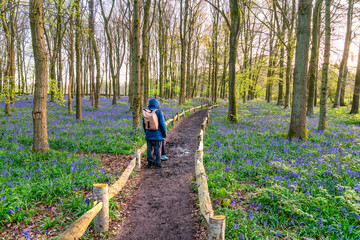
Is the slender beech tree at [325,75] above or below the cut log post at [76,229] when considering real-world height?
above

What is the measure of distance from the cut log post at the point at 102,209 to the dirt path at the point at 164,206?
371 mm

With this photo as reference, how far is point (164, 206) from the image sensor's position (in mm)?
4812

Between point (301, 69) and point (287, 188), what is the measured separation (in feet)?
20.5

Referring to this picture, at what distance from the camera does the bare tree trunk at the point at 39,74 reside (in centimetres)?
599

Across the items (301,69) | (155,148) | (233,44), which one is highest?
(233,44)

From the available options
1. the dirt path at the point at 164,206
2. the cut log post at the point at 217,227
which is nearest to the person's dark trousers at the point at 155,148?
→ the dirt path at the point at 164,206

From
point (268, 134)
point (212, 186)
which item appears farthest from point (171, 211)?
point (268, 134)

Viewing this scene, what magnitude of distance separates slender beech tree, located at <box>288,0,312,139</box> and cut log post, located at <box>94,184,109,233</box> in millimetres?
8570

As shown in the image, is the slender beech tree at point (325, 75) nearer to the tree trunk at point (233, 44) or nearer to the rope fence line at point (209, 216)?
the tree trunk at point (233, 44)

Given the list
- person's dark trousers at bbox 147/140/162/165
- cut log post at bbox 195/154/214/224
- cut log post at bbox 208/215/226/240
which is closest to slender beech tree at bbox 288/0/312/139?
cut log post at bbox 195/154/214/224

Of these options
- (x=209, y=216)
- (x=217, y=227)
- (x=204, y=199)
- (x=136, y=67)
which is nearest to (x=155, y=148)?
(x=204, y=199)

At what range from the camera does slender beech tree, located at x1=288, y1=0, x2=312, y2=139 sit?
8.39 m

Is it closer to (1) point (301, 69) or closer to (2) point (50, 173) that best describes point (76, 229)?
(2) point (50, 173)

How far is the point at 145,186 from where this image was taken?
19.2 feet
